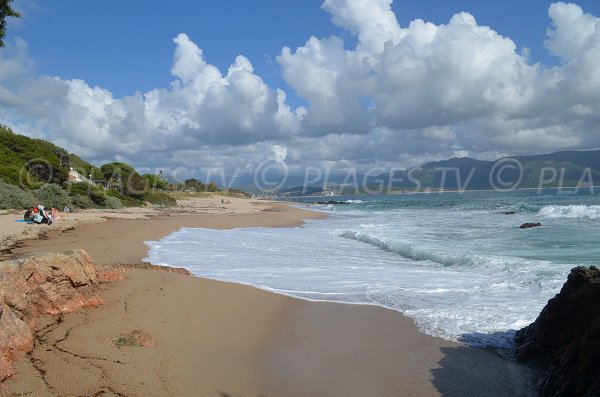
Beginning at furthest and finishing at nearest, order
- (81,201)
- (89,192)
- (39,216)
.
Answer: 1. (89,192)
2. (81,201)
3. (39,216)

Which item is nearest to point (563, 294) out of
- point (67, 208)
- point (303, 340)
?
point (303, 340)

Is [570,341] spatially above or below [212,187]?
below

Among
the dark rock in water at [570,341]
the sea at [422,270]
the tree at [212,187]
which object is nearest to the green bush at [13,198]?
the sea at [422,270]

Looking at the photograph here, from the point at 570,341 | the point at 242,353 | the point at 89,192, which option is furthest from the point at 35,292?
the point at 89,192

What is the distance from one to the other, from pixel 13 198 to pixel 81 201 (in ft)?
26.0

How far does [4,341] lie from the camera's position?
4523 millimetres

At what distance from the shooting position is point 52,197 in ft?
95.5

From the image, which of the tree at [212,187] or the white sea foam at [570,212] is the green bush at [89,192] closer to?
the white sea foam at [570,212]

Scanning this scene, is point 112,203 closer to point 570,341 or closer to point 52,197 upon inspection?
point 52,197

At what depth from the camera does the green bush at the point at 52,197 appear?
2839cm

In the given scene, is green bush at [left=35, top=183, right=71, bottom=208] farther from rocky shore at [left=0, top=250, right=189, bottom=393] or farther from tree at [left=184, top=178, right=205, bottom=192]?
tree at [left=184, top=178, right=205, bottom=192]

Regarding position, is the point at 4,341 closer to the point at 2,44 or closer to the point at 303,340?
the point at 303,340

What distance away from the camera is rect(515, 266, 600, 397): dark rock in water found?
429 cm

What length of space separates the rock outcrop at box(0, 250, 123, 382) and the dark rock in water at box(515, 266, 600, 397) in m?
5.47
